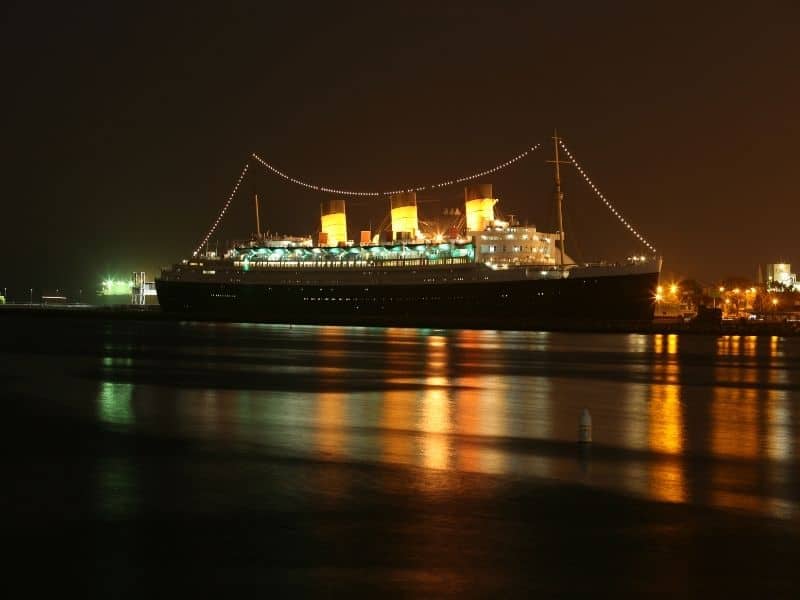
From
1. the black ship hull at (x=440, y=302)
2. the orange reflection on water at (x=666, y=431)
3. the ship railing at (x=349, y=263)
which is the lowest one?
the orange reflection on water at (x=666, y=431)

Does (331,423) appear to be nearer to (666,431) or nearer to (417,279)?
(666,431)

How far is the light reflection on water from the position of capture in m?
12.1

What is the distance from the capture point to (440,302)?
74.1m

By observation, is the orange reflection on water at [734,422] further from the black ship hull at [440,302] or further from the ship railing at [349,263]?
the ship railing at [349,263]

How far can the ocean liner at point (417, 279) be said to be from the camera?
222 feet

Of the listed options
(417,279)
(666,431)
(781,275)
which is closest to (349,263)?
(417,279)

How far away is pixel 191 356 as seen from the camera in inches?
1341

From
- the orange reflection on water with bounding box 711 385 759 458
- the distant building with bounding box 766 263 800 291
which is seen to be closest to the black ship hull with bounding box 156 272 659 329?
the orange reflection on water with bounding box 711 385 759 458

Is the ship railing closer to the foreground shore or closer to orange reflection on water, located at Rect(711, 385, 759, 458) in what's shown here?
the foreground shore

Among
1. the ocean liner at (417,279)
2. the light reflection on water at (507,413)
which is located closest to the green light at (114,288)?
the ocean liner at (417,279)

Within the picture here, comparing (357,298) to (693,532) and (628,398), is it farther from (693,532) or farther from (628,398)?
(693,532)

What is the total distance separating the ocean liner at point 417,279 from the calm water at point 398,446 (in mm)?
38563

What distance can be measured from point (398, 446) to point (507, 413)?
476 cm

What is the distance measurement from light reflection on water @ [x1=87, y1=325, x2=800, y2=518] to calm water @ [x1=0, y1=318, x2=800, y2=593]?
6cm
